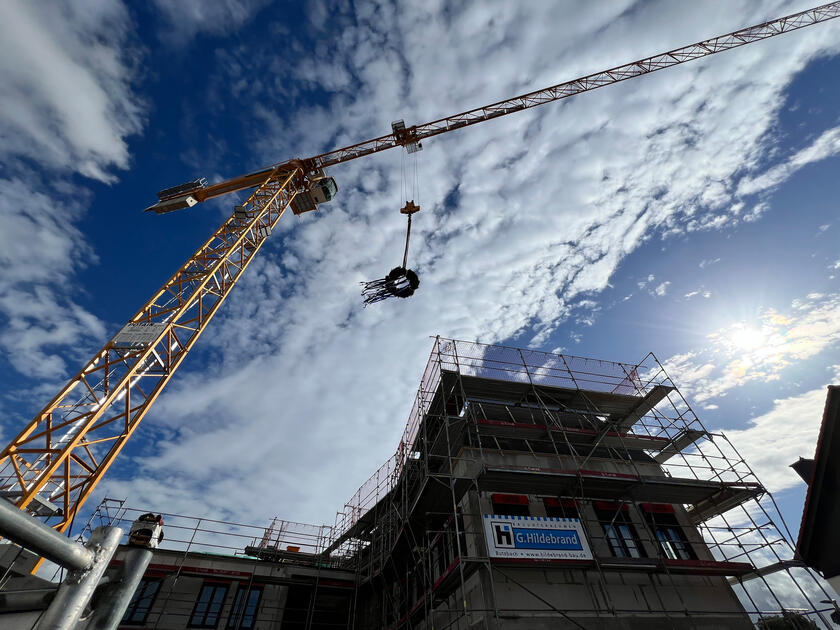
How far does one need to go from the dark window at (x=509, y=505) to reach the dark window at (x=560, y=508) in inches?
33.0

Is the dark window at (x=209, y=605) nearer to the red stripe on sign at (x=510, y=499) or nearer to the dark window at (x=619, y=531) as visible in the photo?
the red stripe on sign at (x=510, y=499)

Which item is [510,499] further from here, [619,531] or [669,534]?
[669,534]

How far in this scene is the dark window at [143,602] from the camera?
16.9 metres

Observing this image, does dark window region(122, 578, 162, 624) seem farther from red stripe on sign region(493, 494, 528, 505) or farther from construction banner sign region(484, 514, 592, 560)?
red stripe on sign region(493, 494, 528, 505)

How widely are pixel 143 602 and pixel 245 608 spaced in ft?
14.0

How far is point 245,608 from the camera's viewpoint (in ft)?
61.8

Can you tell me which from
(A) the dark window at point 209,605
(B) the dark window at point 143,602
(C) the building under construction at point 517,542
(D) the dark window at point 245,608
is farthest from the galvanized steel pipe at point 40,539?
(D) the dark window at point 245,608

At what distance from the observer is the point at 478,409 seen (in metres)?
19.1

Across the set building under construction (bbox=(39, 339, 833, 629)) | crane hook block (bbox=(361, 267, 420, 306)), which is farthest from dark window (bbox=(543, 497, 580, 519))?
crane hook block (bbox=(361, 267, 420, 306))

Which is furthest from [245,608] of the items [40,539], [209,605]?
[40,539]

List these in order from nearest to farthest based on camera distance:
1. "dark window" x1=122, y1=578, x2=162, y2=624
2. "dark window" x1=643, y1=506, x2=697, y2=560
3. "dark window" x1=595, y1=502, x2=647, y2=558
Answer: "dark window" x1=595, y1=502, x2=647, y2=558, "dark window" x1=643, y1=506, x2=697, y2=560, "dark window" x1=122, y1=578, x2=162, y2=624

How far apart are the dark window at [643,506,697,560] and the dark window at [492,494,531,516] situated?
15.9 ft

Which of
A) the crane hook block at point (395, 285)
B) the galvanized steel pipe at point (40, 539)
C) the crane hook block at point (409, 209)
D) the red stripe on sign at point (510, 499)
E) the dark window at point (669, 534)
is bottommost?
the galvanized steel pipe at point (40, 539)

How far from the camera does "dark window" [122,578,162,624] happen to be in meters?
16.9
